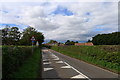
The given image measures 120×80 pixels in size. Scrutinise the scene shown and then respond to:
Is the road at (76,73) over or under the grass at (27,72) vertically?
under

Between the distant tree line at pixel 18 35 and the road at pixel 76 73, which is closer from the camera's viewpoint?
the road at pixel 76 73

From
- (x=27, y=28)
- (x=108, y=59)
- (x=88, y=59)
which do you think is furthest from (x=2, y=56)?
(x=27, y=28)

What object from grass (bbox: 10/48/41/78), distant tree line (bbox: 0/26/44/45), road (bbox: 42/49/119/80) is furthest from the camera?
distant tree line (bbox: 0/26/44/45)

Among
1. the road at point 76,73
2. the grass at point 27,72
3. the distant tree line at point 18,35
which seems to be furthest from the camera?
the distant tree line at point 18,35

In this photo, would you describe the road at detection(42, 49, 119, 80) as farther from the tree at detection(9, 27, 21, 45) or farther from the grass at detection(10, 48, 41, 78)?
the tree at detection(9, 27, 21, 45)

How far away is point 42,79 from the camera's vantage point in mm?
7469

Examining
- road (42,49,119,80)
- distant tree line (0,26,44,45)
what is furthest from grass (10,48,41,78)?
distant tree line (0,26,44,45)

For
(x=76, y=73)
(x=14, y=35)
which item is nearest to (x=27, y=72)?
(x=76, y=73)

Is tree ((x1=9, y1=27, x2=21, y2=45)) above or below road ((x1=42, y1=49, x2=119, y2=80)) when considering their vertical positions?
above

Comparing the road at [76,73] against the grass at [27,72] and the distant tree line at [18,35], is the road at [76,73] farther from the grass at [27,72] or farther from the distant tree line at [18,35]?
the distant tree line at [18,35]

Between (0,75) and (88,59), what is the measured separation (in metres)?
12.6

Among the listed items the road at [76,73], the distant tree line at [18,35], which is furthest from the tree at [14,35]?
the road at [76,73]

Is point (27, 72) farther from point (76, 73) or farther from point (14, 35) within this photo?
point (14, 35)

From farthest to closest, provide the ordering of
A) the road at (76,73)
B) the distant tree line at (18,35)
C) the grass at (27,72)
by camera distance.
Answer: the distant tree line at (18,35) → the road at (76,73) → the grass at (27,72)
